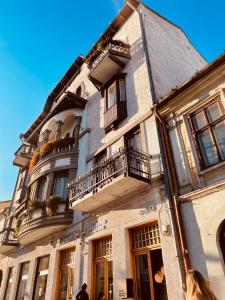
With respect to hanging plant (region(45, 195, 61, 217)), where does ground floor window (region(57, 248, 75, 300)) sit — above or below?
below

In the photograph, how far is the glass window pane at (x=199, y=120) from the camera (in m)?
8.03

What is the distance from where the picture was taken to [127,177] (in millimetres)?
8086

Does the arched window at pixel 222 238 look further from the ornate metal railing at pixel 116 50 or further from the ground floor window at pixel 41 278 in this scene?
the ornate metal railing at pixel 116 50

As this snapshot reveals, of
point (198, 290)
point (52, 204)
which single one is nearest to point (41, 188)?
point (52, 204)

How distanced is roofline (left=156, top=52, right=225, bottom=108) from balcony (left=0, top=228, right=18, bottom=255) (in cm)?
1343

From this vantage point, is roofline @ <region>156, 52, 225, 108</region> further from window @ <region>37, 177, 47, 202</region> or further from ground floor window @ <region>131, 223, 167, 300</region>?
window @ <region>37, 177, 47, 202</region>

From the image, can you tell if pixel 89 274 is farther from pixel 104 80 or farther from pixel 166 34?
pixel 166 34

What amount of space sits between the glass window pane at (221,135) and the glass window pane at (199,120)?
51 centimetres

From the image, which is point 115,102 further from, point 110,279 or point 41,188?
point 110,279

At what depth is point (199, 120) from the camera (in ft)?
26.8

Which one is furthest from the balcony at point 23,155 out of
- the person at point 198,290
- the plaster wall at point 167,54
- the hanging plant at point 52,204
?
the person at point 198,290

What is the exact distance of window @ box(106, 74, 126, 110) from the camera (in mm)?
12384

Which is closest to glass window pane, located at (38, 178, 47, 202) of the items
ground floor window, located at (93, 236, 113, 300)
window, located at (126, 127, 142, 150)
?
ground floor window, located at (93, 236, 113, 300)

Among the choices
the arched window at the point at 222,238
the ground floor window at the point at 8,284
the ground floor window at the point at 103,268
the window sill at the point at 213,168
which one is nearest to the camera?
the arched window at the point at 222,238
